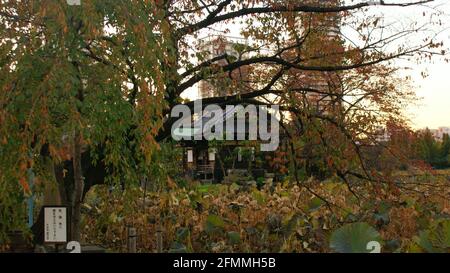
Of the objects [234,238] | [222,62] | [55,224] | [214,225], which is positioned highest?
[222,62]

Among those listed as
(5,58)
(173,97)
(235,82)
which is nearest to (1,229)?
(5,58)

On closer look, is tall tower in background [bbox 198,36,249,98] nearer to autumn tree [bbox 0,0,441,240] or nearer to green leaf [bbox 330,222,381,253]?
autumn tree [bbox 0,0,441,240]

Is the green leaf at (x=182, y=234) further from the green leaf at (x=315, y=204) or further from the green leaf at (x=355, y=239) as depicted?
the green leaf at (x=355, y=239)

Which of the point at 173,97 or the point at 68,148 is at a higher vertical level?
the point at 173,97

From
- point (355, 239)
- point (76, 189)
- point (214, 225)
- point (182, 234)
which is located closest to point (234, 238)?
point (214, 225)

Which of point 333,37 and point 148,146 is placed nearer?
point 148,146

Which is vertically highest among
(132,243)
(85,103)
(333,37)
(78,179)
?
(333,37)

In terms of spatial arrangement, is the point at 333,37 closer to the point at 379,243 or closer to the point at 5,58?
the point at 379,243

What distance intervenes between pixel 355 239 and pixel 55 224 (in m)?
3.66

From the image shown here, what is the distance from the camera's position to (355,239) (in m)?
7.30

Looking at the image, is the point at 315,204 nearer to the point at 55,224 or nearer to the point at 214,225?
the point at 214,225

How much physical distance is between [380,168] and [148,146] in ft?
27.4

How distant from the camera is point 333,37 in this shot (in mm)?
9867

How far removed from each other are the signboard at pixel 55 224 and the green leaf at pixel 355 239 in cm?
344
